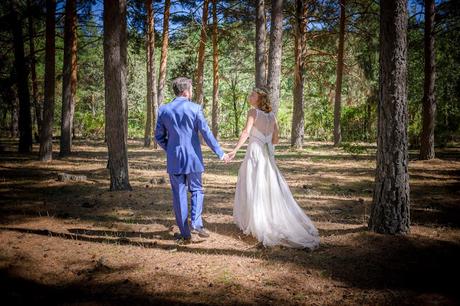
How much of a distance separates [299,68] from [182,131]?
1457cm

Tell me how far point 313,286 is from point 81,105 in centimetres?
4340

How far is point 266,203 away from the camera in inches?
212

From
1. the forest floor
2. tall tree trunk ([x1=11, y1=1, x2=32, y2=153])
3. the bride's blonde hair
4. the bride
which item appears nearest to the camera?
the forest floor

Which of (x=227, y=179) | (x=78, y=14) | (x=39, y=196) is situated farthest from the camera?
(x=78, y=14)

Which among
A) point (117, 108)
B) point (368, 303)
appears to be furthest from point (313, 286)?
point (117, 108)

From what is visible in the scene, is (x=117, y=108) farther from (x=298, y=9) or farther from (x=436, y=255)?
(x=298, y=9)

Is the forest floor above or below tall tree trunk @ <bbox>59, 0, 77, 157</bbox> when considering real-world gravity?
below

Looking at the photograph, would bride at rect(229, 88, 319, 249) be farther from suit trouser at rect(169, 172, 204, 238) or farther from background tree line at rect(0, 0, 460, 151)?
background tree line at rect(0, 0, 460, 151)

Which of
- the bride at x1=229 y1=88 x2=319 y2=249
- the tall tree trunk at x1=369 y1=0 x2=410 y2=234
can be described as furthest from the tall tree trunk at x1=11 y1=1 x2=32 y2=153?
the tall tree trunk at x1=369 y1=0 x2=410 y2=234

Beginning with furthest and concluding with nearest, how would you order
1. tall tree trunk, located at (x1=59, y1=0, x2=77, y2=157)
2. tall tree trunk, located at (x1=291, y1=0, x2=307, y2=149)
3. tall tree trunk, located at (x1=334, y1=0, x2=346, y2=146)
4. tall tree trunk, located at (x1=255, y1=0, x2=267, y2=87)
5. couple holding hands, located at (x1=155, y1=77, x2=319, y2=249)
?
tall tree trunk, located at (x1=334, y1=0, x2=346, y2=146)
tall tree trunk, located at (x1=291, y1=0, x2=307, y2=149)
tall tree trunk, located at (x1=59, y1=0, x2=77, y2=157)
tall tree trunk, located at (x1=255, y1=0, x2=267, y2=87)
couple holding hands, located at (x1=155, y1=77, x2=319, y2=249)

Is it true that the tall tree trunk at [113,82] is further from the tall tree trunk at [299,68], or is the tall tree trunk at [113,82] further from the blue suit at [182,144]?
the tall tree trunk at [299,68]

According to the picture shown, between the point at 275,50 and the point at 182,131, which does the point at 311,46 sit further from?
the point at 182,131

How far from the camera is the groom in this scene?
4934 millimetres

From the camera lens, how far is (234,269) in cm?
416
